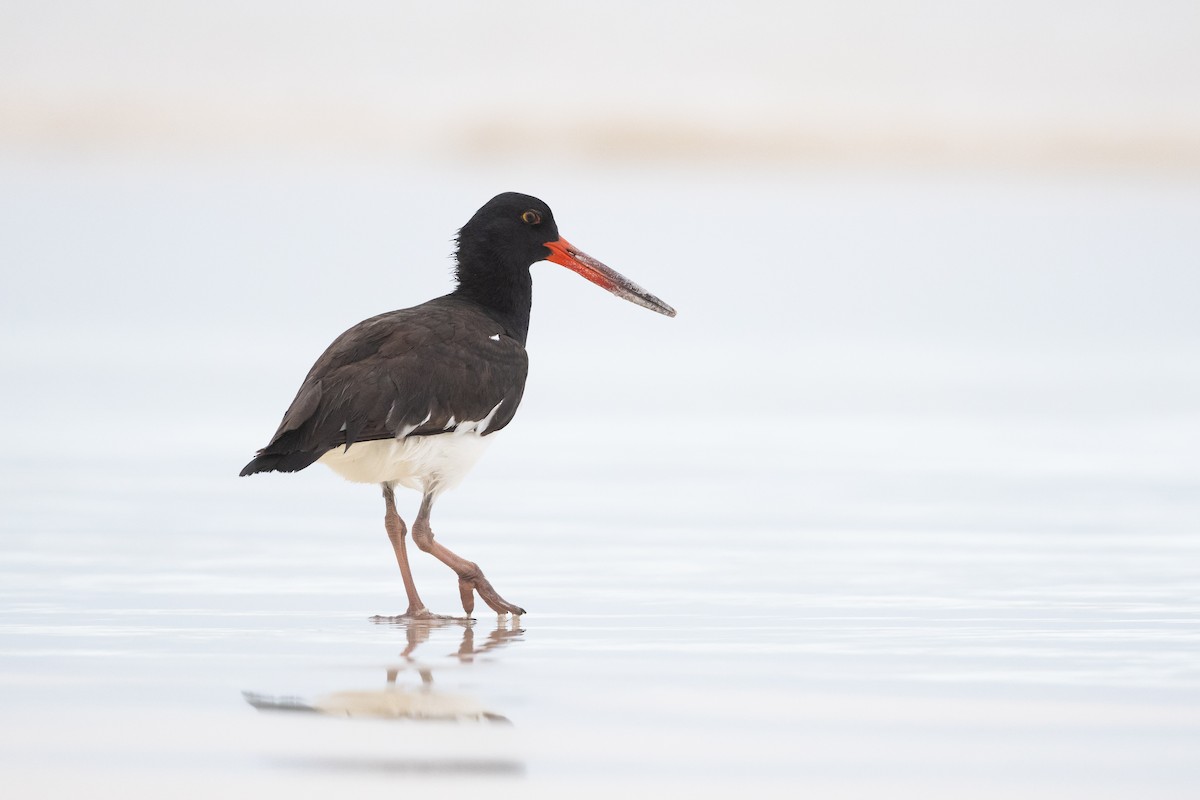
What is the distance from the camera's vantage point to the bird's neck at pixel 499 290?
808cm

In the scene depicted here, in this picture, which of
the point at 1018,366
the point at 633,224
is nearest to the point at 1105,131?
the point at 633,224

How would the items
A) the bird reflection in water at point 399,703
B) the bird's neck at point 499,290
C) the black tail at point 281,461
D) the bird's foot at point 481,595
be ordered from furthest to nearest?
the bird's neck at point 499,290
the bird's foot at point 481,595
the black tail at point 281,461
the bird reflection in water at point 399,703

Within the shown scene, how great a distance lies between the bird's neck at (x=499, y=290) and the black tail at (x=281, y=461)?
5.00 feet

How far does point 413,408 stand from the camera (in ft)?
22.9

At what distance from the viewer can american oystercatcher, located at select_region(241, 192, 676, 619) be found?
22.3 feet

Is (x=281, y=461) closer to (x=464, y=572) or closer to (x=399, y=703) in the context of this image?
(x=464, y=572)

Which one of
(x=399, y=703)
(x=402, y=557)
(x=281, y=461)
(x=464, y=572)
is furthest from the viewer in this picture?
(x=402, y=557)

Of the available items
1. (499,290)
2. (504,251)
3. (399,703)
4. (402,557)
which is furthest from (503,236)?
(399,703)

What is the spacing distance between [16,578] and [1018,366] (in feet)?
29.9

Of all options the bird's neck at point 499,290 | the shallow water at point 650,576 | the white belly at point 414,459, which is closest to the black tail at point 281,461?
the white belly at point 414,459

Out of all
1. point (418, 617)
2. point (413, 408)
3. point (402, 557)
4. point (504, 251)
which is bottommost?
point (418, 617)

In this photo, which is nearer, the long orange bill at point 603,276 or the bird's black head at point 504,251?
the bird's black head at point 504,251

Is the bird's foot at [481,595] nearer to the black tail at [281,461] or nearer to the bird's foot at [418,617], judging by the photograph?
the bird's foot at [418,617]

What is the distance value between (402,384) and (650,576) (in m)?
1.20
